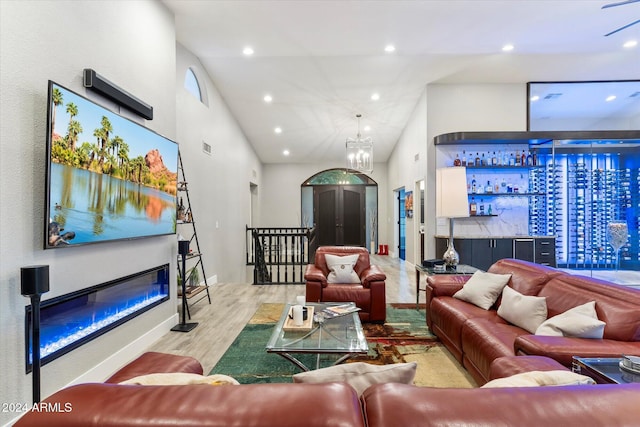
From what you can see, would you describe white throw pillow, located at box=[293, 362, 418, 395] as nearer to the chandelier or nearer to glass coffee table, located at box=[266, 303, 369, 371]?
glass coffee table, located at box=[266, 303, 369, 371]

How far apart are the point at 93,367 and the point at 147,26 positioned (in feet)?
10.6

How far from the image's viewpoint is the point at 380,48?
468cm

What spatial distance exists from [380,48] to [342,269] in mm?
3369

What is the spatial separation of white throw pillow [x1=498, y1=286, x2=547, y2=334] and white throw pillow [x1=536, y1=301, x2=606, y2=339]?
0.22 m

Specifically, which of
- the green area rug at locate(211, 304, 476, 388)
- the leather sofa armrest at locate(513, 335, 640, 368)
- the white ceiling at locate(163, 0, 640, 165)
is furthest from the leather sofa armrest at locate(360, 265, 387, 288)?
the white ceiling at locate(163, 0, 640, 165)

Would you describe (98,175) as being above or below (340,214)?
above

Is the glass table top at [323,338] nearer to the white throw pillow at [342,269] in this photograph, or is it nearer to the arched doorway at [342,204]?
the white throw pillow at [342,269]

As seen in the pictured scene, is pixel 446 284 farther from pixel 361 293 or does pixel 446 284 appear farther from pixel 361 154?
pixel 361 154

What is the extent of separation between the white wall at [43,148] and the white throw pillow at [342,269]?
84.4 inches

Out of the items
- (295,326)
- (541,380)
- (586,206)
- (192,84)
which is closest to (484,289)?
(295,326)

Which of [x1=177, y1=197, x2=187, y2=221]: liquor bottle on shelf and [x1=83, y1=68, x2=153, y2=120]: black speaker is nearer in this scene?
[x1=83, y1=68, x2=153, y2=120]: black speaker

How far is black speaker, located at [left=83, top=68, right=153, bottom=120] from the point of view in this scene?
2350mm

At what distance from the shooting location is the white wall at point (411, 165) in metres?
6.20

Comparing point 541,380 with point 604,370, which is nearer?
point 541,380
